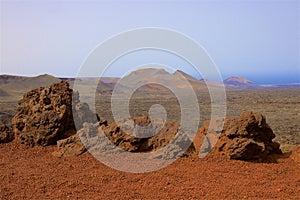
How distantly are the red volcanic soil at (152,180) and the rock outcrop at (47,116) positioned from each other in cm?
150

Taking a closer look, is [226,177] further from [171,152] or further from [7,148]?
[7,148]

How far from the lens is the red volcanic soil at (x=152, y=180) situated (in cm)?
711

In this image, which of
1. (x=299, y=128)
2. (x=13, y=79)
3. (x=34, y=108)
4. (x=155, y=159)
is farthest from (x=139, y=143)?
(x=13, y=79)

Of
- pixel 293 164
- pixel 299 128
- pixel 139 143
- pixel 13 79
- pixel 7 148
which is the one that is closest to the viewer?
pixel 293 164

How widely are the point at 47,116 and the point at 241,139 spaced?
6132mm

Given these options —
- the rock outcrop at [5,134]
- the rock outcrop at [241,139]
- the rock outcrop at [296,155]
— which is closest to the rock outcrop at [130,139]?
the rock outcrop at [241,139]

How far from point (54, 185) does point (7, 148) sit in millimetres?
4232

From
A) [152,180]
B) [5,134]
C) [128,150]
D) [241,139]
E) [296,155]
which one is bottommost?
[152,180]

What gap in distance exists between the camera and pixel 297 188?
7383mm

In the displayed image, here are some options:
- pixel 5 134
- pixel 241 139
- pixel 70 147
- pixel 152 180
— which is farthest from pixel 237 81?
pixel 152 180

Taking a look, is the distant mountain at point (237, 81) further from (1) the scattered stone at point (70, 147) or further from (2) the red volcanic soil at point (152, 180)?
(2) the red volcanic soil at point (152, 180)

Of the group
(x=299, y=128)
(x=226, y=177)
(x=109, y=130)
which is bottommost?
(x=299, y=128)

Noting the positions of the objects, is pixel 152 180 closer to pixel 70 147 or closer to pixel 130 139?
pixel 130 139

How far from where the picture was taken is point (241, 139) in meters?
9.37
